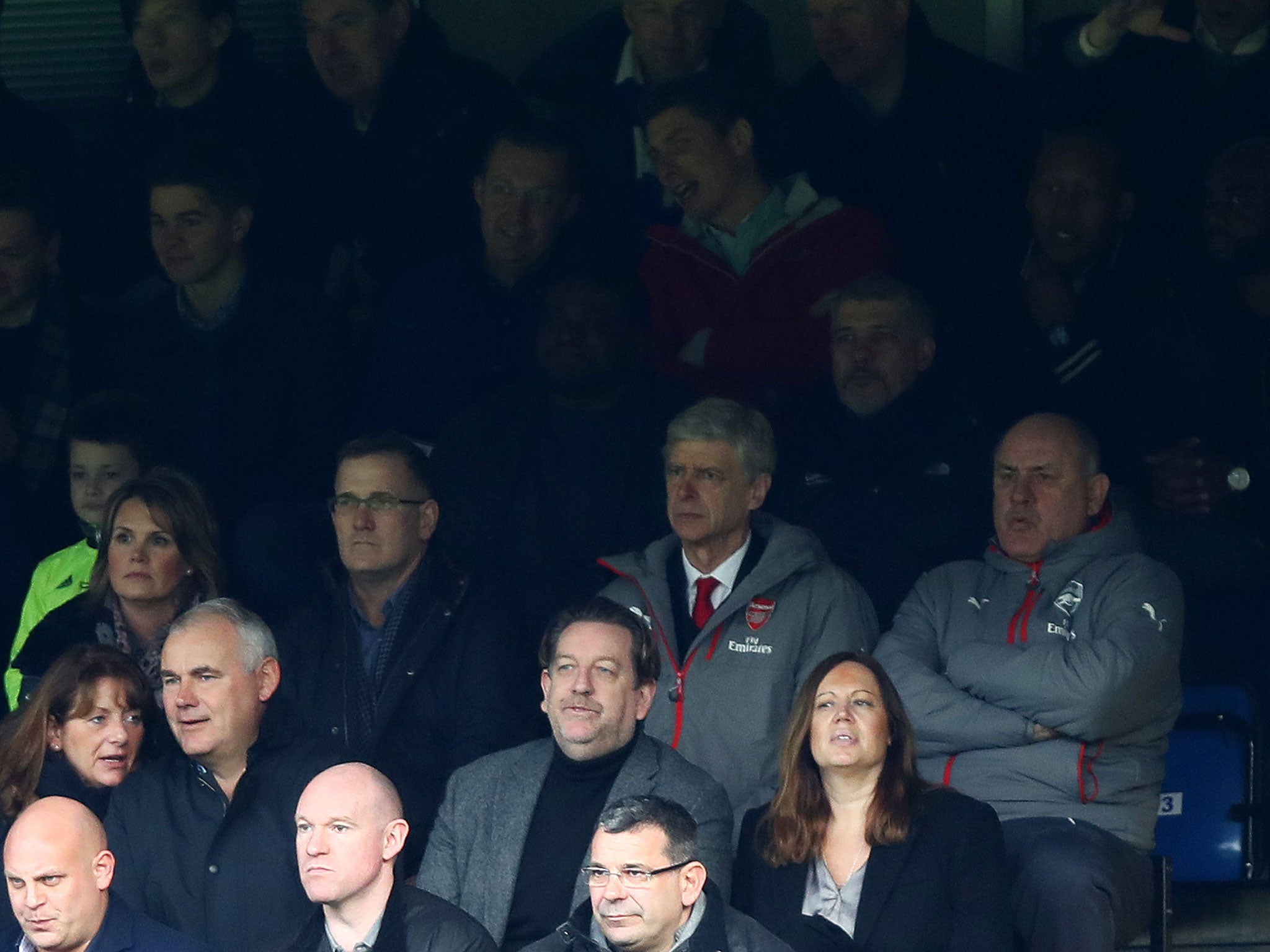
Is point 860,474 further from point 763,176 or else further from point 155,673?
point 155,673

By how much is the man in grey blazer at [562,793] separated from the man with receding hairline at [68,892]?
673 mm

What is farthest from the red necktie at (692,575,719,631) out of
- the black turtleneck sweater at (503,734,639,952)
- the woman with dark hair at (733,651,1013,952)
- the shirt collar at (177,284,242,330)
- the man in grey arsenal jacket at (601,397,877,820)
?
the shirt collar at (177,284,242,330)

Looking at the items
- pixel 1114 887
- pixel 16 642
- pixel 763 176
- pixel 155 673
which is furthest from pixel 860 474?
pixel 16 642

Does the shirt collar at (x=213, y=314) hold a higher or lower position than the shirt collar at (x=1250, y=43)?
lower

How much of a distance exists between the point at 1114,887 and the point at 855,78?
9.26 feet

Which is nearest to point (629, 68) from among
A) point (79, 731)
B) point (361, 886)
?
point (79, 731)

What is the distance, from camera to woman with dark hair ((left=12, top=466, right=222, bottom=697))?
6035 mm

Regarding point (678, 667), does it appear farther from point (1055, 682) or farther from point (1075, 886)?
point (1075, 886)

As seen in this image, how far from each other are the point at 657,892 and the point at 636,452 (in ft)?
6.27

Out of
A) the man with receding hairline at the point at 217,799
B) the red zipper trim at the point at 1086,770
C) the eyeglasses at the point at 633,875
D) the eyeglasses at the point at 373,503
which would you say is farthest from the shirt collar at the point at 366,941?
the red zipper trim at the point at 1086,770

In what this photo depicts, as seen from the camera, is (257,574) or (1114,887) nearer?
(1114,887)

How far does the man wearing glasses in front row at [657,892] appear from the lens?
4.73 metres

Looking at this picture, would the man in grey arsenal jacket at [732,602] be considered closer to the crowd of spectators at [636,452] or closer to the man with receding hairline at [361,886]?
the crowd of spectators at [636,452]

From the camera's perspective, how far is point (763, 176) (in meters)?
6.74
